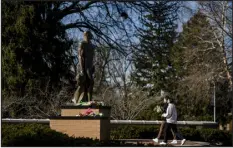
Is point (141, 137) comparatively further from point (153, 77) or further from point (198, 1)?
point (153, 77)

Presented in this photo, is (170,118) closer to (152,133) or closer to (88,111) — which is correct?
(88,111)

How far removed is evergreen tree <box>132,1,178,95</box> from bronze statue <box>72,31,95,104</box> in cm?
1267

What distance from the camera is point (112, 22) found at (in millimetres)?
29766

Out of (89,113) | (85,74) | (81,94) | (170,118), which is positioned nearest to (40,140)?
(89,113)

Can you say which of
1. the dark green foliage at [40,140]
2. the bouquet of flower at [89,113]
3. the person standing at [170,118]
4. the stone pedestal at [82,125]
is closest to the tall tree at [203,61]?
the person standing at [170,118]

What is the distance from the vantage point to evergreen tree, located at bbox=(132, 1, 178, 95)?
3040 cm

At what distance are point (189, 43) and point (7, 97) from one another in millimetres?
18101

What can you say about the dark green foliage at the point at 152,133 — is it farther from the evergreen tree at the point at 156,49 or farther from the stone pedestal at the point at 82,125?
the evergreen tree at the point at 156,49

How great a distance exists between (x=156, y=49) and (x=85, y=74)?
1738cm

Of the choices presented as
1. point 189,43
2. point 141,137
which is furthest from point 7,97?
point 189,43

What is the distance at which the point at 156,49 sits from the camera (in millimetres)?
34656

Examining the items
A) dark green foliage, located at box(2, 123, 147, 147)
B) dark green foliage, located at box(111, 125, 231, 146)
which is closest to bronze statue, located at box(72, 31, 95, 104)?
dark green foliage, located at box(2, 123, 147, 147)

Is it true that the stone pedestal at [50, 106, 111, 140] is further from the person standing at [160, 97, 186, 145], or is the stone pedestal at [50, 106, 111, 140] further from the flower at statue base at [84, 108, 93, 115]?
the person standing at [160, 97, 186, 145]

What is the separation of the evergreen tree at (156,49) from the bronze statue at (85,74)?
1267cm
